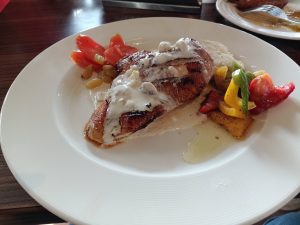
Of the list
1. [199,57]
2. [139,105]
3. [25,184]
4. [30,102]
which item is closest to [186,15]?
[199,57]

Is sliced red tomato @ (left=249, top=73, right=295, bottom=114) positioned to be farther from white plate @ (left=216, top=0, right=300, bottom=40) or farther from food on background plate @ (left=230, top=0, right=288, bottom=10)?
food on background plate @ (left=230, top=0, right=288, bottom=10)

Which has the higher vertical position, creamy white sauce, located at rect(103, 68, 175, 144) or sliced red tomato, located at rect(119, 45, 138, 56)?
sliced red tomato, located at rect(119, 45, 138, 56)

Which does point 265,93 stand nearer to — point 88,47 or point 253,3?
point 88,47

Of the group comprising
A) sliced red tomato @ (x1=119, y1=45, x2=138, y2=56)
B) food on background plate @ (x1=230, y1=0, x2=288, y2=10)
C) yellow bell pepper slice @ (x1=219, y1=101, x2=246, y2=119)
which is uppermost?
food on background plate @ (x1=230, y1=0, x2=288, y2=10)

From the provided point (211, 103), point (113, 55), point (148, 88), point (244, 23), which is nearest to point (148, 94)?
point (148, 88)

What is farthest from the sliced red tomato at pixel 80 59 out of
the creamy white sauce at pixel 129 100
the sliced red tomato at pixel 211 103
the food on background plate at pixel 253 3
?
the food on background plate at pixel 253 3

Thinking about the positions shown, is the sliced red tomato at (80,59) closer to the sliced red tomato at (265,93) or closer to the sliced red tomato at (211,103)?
the sliced red tomato at (211,103)

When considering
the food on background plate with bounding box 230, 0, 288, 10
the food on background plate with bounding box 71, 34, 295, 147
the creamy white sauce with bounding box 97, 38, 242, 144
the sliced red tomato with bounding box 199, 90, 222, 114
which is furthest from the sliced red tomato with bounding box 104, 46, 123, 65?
the food on background plate with bounding box 230, 0, 288, 10
